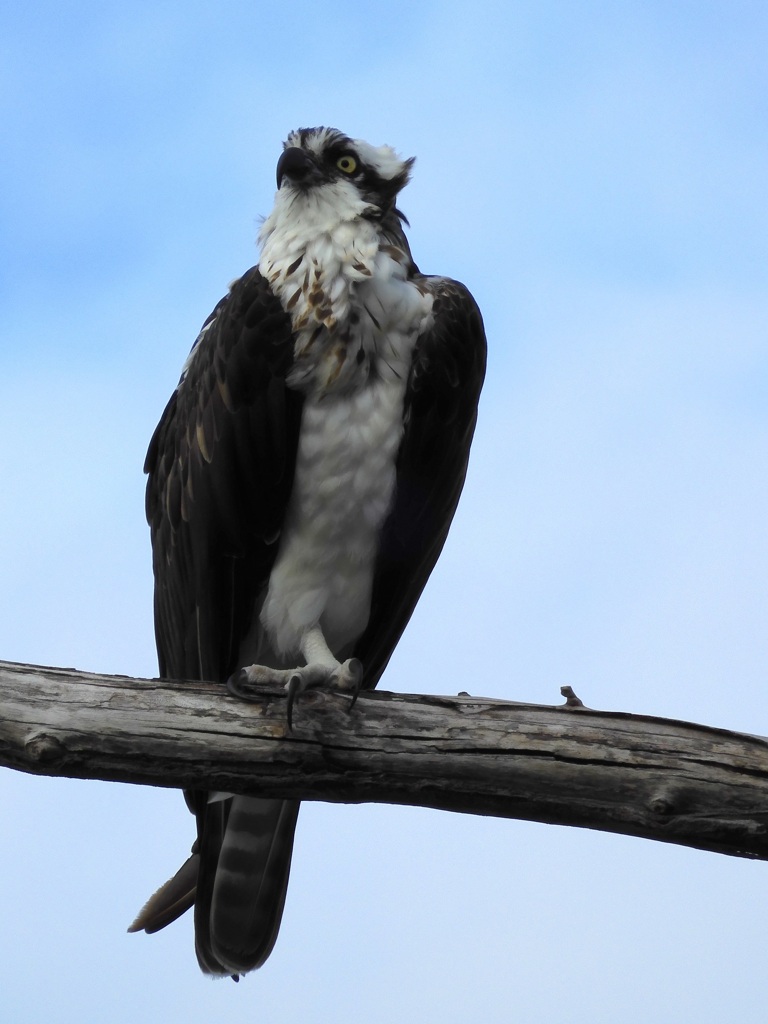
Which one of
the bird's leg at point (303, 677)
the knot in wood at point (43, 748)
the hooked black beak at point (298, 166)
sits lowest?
the knot in wood at point (43, 748)

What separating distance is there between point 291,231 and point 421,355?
71 centimetres

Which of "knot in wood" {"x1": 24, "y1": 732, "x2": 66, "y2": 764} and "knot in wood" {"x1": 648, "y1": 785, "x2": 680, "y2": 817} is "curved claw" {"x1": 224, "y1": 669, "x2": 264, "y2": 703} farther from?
"knot in wood" {"x1": 648, "y1": 785, "x2": 680, "y2": 817}

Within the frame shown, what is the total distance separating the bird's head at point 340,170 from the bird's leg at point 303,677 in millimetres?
1723

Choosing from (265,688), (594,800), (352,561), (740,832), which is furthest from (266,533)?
(740,832)

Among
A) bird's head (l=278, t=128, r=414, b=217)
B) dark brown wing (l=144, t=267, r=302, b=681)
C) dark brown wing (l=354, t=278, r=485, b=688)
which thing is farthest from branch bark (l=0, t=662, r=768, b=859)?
bird's head (l=278, t=128, r=414, b=217)

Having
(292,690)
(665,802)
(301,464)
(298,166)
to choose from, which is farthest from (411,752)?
(298,166)

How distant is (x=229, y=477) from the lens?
430 cm

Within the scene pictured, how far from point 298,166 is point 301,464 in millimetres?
1174

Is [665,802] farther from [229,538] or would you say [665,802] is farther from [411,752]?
[229,538]

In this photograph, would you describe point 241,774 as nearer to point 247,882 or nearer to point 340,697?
point 340,697

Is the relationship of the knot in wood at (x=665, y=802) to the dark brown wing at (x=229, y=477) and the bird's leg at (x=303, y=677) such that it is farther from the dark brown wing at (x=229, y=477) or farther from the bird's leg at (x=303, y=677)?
the dark brown wing at (x=229, y=477)

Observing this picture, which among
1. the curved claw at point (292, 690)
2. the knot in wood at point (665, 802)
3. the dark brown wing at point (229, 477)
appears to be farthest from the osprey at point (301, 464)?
the knot in wood at point (665, 802)

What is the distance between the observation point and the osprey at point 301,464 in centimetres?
425

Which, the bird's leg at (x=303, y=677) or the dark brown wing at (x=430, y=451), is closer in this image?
the bird's leg at (x=303, y=677)
